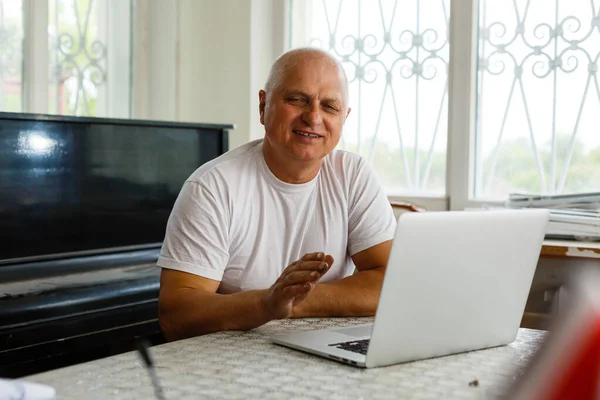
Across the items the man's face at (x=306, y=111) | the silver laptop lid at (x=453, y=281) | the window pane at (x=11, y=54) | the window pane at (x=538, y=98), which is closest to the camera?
the silver laptop lid at (x=453, y=281)

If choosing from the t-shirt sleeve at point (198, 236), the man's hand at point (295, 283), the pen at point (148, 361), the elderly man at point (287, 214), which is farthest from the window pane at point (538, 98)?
the pen at point (148, 361)

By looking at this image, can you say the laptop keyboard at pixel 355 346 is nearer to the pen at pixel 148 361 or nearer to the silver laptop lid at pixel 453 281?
the silver laptop lid at pixel 453 281

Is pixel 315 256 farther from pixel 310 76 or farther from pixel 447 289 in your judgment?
pixel 310 76

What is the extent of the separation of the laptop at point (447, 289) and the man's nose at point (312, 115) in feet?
2.17

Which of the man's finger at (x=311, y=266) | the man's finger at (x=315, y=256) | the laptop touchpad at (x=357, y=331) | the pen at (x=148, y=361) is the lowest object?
the laptop touchpad at (x=357, y=331)

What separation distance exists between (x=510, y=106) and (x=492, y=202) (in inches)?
16.2

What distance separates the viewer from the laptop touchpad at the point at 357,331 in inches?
58.2

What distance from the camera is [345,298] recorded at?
1711mm

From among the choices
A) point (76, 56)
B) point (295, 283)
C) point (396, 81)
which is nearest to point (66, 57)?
point (76, 56)

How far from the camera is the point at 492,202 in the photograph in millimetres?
3109

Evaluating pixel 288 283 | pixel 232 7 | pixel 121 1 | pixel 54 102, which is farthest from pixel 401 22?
pixel 288 283

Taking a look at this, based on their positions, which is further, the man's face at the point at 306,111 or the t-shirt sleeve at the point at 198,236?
the man's face at the point at 306,111

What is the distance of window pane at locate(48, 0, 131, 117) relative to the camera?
11.1 feet

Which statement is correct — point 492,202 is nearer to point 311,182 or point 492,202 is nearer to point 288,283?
point 311,182
